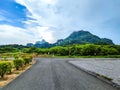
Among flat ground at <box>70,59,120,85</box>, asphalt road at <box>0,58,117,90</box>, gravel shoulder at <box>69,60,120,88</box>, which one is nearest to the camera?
asphalt road at <box>0,58,117,90</box>

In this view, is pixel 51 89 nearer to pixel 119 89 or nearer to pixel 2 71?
pixel 119 89

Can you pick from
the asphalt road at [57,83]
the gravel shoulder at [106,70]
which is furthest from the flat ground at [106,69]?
the asphalt road at [57,83]

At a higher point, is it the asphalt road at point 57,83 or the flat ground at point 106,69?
the flat ground at point 106,69

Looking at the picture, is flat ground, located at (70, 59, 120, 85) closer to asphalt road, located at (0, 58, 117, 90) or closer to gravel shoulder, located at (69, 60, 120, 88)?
gravel shoulder, located at (69, 60, 120, 88)

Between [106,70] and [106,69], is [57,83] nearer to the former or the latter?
[106,70]

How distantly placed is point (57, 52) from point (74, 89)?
11421 centimetres

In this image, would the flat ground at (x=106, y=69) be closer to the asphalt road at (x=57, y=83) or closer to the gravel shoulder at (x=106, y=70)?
the gravel shoulder at (x=106, y=70)

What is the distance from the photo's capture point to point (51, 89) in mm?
11742

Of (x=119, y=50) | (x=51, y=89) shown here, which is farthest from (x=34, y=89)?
(x=119, y=50)

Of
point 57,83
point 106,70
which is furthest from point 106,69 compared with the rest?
point 57,83

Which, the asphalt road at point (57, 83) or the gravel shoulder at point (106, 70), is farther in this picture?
the gravel shoulder at point (106, 70)

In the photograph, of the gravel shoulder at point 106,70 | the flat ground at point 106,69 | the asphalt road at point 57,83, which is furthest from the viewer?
the flat ground at point 106,69

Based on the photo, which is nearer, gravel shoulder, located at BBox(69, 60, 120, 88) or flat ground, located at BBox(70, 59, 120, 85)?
gravel shoulder, located at BBox(69, 60, 120, 88)

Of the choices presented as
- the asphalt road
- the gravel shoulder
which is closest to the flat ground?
the gravel shoulder
